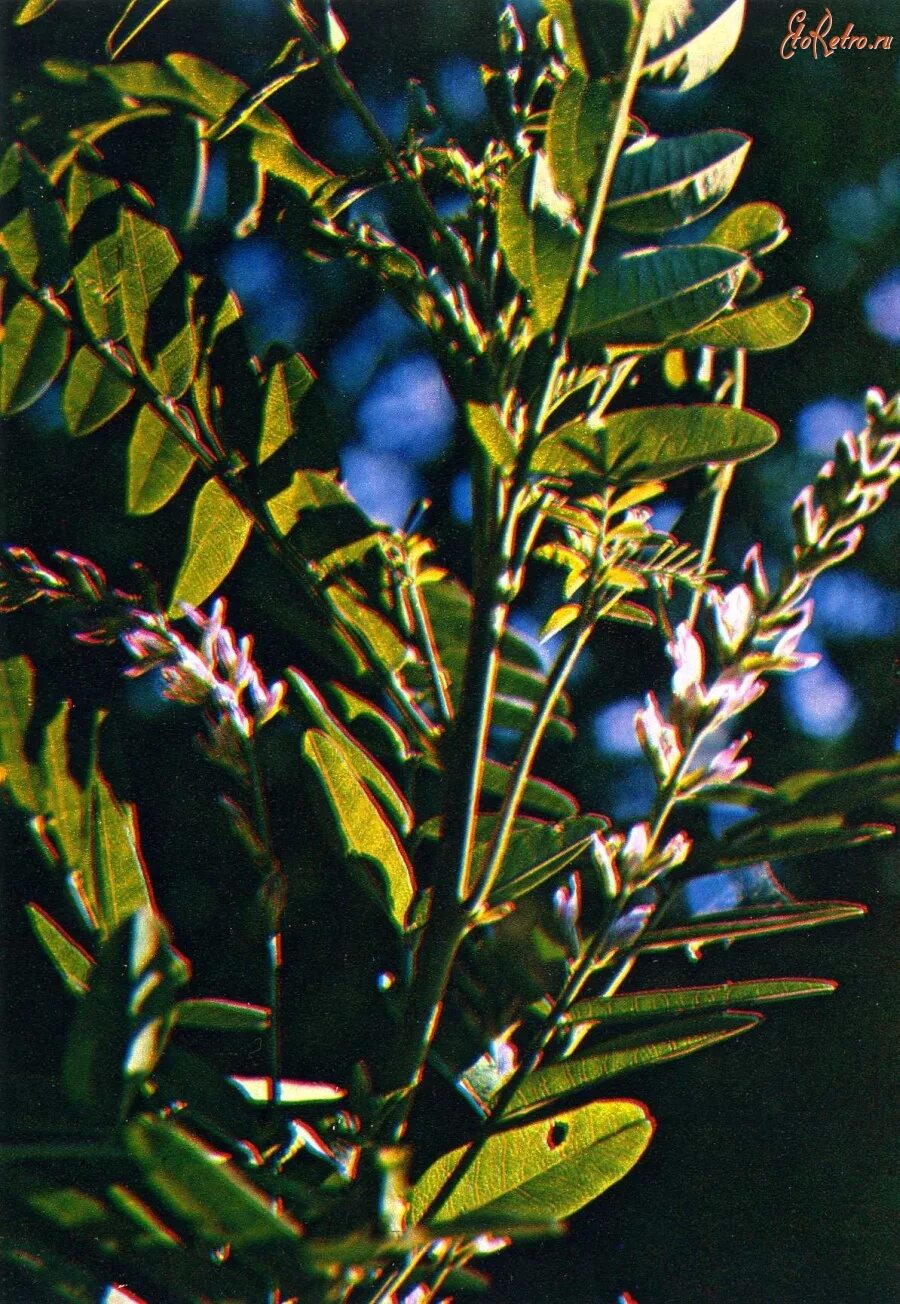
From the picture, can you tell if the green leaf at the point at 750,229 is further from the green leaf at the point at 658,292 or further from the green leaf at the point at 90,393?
→ the green leaf at the point at 90,393

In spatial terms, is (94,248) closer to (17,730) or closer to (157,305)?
(157,305)

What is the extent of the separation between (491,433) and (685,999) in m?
0.22

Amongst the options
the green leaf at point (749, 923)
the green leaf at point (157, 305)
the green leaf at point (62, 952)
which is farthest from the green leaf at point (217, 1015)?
the green leaf at point (157, 305)

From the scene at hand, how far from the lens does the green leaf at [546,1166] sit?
40 centimetres

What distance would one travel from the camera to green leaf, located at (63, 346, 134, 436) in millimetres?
507

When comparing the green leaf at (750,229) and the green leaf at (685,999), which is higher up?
the green leaf at (750,229)

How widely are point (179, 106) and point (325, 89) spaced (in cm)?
31

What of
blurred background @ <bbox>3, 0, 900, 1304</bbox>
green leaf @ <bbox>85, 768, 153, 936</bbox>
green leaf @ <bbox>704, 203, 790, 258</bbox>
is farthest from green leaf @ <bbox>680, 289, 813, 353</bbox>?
green leaf @ <bbox>85, 768, 153, 936</bbox>

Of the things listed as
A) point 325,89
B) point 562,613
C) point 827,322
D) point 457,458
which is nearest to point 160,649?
point 562,613

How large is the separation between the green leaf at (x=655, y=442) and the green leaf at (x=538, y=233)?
5cm

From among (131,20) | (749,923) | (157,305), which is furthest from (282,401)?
→ (749,923)

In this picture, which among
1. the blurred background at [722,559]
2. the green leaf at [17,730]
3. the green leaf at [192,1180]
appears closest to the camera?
the green leaf at [192,1180]

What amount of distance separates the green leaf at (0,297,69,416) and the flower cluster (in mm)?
149

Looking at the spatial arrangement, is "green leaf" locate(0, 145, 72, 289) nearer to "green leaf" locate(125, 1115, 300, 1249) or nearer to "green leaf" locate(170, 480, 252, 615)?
"green leaf" locate(170, 480, 252, 615)
